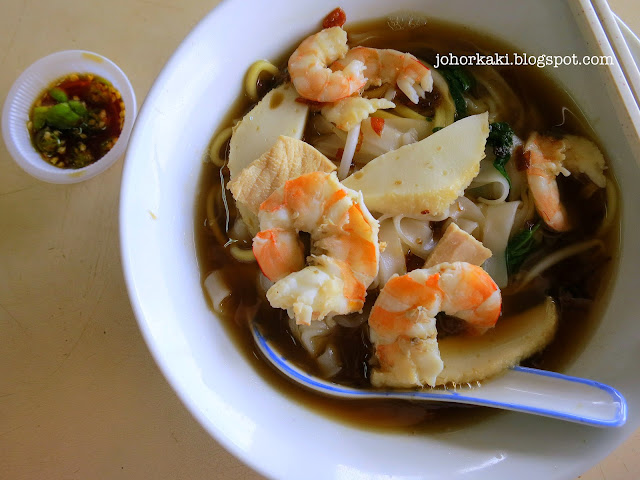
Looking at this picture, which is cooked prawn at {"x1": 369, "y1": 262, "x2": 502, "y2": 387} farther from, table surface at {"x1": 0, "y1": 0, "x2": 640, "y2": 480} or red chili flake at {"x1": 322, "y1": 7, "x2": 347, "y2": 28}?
red chili flake at {"x1": 322, "y1": 7, "x2": 347, "y2": 28}

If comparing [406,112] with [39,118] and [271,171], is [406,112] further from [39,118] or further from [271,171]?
[39,118]

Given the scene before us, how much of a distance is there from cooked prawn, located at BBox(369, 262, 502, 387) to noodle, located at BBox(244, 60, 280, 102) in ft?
2.43

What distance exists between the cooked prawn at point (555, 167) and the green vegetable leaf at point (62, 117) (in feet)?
4.73

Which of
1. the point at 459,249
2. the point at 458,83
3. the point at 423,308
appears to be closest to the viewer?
the point at 423,308

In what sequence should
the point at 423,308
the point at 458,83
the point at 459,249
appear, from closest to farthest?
the point at 423,308, the point at 459,249, the point at 458,83

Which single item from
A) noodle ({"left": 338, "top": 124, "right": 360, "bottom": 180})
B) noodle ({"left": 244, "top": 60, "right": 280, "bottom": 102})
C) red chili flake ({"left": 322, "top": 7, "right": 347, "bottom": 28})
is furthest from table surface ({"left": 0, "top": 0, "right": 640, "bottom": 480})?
noodle ({"left": 338, "top": 124, "right": 360, "bottom": 180})

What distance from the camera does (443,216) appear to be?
1.42 metres

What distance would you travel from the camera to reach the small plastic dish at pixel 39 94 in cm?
158

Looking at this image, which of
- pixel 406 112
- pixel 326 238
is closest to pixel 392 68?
pixel 406 112

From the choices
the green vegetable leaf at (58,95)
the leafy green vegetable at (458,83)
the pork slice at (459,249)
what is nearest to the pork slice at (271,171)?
the pork slice at (459,249)

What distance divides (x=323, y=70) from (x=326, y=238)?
0.52 metres

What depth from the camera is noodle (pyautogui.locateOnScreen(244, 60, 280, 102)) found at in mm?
1503

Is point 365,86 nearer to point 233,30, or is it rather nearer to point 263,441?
point 233,30

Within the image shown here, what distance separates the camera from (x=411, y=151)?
4.52 feet
